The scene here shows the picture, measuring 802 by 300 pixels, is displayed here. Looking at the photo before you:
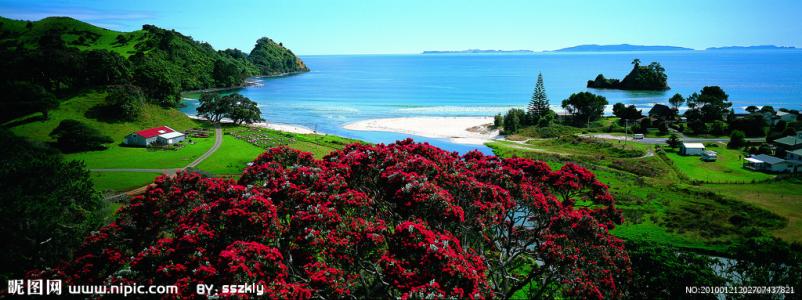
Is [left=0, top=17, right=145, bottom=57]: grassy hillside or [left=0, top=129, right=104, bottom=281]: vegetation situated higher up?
[left=0, top=17, right=145, bottom=57]: grassy hillside

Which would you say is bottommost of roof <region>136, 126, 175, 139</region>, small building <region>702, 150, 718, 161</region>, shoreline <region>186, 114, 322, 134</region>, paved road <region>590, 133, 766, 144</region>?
small building <region>702, 150, 718, 161</region>

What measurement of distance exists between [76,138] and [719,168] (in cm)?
8008

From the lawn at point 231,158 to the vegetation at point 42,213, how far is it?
20460mm

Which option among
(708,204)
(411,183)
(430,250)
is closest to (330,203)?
(411,183)

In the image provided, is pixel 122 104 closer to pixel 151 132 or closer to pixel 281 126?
pixel 151 132

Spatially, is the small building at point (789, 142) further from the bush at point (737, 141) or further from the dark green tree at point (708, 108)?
the dark green tree at point (708, 108)

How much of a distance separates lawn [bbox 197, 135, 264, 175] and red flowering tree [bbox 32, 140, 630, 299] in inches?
1156

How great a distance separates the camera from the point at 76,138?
2248 inches

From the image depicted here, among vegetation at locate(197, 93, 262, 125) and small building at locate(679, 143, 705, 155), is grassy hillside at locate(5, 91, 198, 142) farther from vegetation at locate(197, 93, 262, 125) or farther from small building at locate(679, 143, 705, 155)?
small building at locate(679, 143, 705, 155)

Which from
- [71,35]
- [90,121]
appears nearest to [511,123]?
[90,121]

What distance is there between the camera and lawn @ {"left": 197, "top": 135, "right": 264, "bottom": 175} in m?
49.7

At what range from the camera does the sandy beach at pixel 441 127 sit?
260ft

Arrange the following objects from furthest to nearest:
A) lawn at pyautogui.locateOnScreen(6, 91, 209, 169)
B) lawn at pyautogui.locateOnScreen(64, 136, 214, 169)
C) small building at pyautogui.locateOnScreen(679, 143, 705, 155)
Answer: small building at pyautogui.locateOnScreen(679, 143, 705, 155)
lawn at pyautogui.locateOnScreen(6, 91, 209, 169)
lawn at pyautogui.locateOnScreen(64, 136, 214, 169)

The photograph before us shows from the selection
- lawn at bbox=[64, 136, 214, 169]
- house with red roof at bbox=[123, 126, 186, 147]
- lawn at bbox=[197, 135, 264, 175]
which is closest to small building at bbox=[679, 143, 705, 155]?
lawn at bbox=[197, 135, 264, 175]
